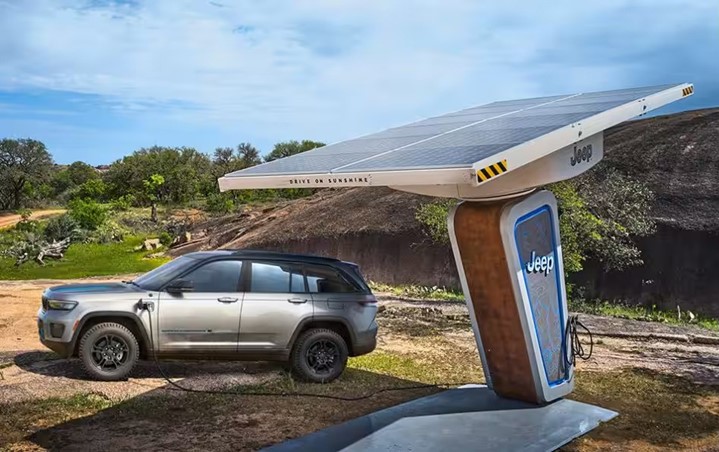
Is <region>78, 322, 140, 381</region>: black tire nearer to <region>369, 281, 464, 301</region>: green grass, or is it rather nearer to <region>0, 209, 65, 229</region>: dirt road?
<region>369, 281, 464, 301</region>: green grass

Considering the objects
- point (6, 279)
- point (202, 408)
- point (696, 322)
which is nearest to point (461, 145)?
point (202, 408)

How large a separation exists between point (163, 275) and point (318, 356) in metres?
2.53

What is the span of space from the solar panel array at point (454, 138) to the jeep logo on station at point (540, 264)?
160 cm

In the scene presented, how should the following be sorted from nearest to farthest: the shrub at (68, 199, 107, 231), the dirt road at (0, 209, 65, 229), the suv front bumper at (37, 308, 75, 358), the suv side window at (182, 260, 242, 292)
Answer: the suv front bumper at (37, 308, 75, 358)
the suv side window at (182, 260, 242, 292)
the shrub at (68, 199, 107, 231)
the dirt road at (0, 209, 65, 229)

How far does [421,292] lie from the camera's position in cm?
2284

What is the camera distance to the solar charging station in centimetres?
Answer: 786

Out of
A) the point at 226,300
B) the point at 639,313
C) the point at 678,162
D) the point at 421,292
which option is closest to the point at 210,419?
the point at 226,300

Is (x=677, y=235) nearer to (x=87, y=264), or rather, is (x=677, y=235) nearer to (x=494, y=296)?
(x=494, y=296)

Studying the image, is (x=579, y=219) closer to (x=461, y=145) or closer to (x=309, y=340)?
(x=309, y=340)

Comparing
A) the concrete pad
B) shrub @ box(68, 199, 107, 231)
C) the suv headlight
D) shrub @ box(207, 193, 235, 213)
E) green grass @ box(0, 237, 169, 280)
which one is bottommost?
the concrete pad

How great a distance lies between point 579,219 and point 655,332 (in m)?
4.34

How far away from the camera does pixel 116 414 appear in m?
8.65

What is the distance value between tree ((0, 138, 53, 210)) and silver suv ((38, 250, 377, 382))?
61.0 m

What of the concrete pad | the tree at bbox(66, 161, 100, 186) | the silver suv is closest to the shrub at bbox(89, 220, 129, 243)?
the silver suv
